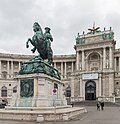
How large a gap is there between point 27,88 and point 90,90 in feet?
205

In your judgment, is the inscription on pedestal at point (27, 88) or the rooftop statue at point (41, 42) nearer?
the inscription on pedestal at point (27, 88)

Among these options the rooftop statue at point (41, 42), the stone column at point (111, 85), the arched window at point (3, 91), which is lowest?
the arched window at point (3, 91)

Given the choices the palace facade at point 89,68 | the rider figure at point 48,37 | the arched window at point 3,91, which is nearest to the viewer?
the rider figure at point 48,37

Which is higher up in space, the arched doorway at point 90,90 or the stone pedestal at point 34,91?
the stone pedestal at point 34,91

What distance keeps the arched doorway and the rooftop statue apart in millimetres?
57153

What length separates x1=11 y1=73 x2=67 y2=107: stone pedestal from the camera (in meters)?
23.9

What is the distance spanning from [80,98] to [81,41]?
65.3 ft

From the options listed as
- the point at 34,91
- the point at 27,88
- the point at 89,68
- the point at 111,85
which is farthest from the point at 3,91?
the point at 34,91

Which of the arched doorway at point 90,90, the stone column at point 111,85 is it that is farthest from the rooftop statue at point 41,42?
the arched doorway at point 90,90

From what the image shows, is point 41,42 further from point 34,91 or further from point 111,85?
point 111,85

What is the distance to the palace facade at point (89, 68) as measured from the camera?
82.9 metres

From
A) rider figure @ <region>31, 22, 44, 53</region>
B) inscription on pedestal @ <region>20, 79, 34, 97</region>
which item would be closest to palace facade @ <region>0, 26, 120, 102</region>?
rider figure @ <region>31, 22, 44, 53</region>

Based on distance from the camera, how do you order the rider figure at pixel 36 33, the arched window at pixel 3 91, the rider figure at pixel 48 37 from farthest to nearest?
the arched window at pixel 3 91 < the rider figure at pixel 48 37 < the rider figure at pixel 36 33

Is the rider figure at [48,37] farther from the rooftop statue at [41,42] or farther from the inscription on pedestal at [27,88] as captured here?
the inscription on pedestal at [27,88]
